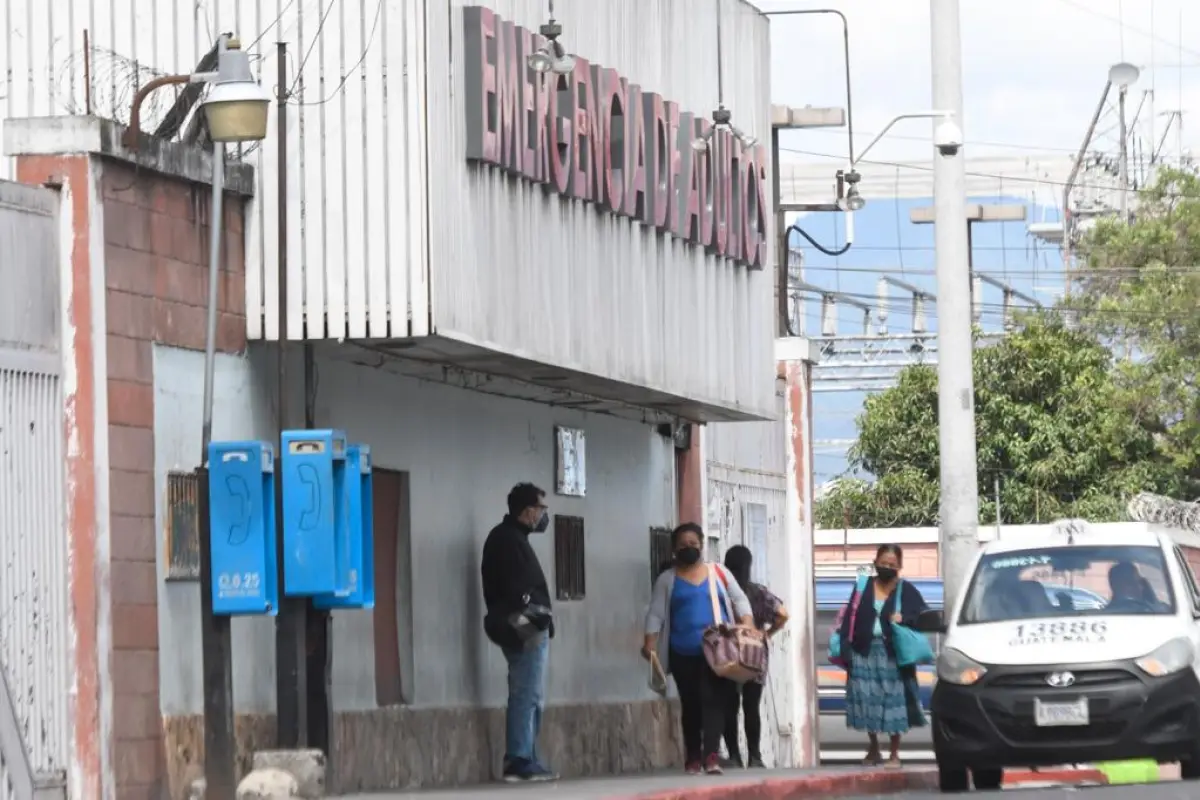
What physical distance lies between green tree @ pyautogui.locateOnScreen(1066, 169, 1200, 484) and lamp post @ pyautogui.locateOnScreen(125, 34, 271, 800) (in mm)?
34248

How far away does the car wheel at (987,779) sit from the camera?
17.2 metres

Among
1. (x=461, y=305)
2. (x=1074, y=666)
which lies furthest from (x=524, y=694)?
(x=1074, y=666)

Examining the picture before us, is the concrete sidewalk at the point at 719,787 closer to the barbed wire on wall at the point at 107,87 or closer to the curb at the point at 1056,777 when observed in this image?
A: the curb at the point at 1056,777

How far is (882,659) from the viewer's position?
1978cm

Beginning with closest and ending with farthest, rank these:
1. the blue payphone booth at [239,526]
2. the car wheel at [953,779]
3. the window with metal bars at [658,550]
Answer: the blue payphone booth at [239,526], the car wheel at [953,779], the window with metal bars at [658,550]

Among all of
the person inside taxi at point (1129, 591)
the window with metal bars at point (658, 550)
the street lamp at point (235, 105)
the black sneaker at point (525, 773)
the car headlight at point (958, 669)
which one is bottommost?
the black sneaker at point (525, 773)

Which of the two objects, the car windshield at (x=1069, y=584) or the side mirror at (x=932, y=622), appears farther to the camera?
the side mirror at (x=932, y=622)

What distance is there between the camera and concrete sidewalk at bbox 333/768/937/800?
14.6 meters

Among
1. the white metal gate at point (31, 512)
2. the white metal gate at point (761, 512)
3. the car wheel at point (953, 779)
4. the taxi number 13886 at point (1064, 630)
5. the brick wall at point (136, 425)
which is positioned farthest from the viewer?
the white metal gate at point (761, 512)

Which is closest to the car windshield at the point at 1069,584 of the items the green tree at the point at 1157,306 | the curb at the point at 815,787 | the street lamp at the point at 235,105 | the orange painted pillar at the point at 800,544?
the curb at the point at 815,787

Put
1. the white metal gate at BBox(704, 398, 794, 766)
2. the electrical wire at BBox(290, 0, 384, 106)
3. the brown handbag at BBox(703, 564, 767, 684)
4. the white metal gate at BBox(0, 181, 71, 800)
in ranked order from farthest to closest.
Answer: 1. the white metal gate at BBox(704, 398, 794, 766)
2. the brown handbag at BBox(703, 564, 767, 684)
3. the electrical wire at BBox(290, 0, 384, 106)
4. the white metal gate at BBox(0, 181, 71, 800)

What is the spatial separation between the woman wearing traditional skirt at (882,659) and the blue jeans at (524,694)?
12.2ft

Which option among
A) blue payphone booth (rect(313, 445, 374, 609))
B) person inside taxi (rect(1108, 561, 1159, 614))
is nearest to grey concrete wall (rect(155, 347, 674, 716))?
blue payphone booth (rect(313, 445, 374, 609))

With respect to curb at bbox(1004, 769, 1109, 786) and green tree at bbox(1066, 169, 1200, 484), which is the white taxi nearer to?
curb at bbox(1004, 769, 1109, 786)
